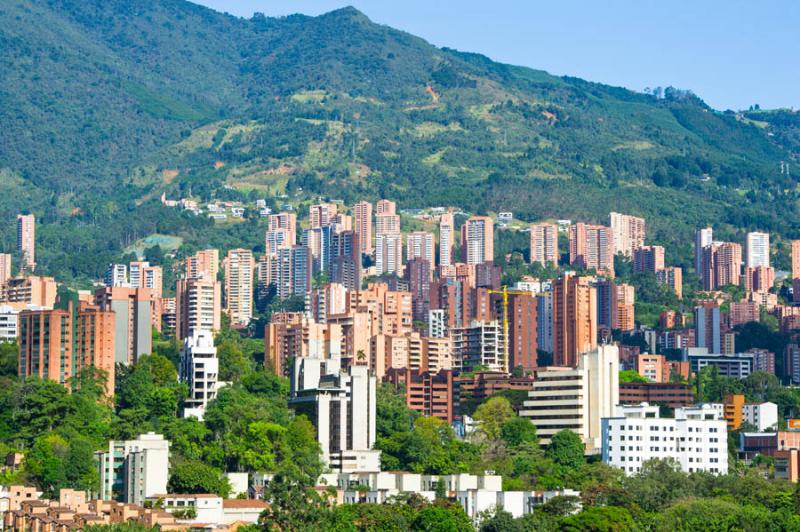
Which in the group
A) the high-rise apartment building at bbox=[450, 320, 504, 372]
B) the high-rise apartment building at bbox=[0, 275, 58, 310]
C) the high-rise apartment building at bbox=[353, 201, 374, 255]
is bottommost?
the high-rise apartment building at bbox=[450, 320, 504, 372]

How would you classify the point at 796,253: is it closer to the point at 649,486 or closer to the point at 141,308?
the point at 141,308

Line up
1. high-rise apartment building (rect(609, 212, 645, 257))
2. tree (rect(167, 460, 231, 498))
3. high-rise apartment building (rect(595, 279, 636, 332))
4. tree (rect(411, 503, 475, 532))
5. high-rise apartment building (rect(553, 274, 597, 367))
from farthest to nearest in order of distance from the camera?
high-rise apartment building (rect(609, 212, 645, 257)) < high-rise apartment building (rect(595, 279, 636, 332)) < high-rise apartment building (rect(553, 274, 597, 367)) < tree (rect(167, 460, 231, 498)) < tree (rect(411, 503, 475, 532))

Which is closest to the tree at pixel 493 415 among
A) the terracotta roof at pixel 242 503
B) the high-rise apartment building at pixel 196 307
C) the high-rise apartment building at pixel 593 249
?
the terracotta roof at pixel 242 503

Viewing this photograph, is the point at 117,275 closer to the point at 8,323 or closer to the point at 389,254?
the point at 389,254

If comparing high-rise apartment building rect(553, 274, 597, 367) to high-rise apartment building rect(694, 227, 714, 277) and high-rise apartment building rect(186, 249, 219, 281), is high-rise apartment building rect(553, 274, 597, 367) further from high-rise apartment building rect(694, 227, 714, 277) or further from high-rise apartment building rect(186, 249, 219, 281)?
high-rise apartment building rect(694, 227, 714, 277)

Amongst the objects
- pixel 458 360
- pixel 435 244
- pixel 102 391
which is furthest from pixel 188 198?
pixel 102 391

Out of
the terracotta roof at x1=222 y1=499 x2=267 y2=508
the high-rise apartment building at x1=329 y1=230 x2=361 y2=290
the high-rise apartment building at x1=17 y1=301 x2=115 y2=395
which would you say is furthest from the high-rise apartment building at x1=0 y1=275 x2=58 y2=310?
the terracotta roof at x1=222 y1=499 x2=267 y2=508

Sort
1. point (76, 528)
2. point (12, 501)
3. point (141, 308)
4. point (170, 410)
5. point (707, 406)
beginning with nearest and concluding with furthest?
1. point (76, 528)
2. point (12, 501)
3. point (170, 410)
4. point (707, 406)
5. point (141, 308)
